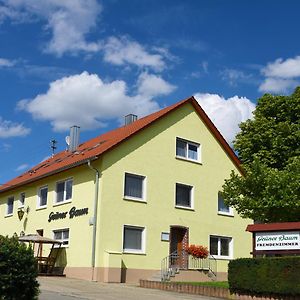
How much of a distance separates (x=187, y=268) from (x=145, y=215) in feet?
11.2

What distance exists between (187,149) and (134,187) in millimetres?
4669

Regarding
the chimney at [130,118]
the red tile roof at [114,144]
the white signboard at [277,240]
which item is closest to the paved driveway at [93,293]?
the white signboard at [277,240]

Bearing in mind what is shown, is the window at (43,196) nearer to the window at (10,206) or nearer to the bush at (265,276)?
the window at (10,206)

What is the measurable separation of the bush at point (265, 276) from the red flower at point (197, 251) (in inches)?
356

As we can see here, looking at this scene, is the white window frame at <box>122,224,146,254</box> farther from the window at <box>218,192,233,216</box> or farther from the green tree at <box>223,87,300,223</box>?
the window at <box>218,192,233,216</box>

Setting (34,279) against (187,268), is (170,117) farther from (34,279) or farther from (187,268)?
(34,279)

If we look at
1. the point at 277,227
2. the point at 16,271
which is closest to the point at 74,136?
the point at 277,227

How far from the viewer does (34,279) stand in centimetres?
1205

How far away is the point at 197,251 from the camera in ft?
93.0

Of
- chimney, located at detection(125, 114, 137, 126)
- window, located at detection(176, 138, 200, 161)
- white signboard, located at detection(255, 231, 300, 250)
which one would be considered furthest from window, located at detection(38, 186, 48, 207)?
white signboard, located at detection(255, 231, 300, 250)

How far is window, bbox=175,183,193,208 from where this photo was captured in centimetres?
2966

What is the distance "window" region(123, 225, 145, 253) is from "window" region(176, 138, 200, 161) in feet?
16.7

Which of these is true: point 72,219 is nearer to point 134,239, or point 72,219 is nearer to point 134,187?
point 134,239

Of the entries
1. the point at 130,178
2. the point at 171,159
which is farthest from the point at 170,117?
the point at 130,178
